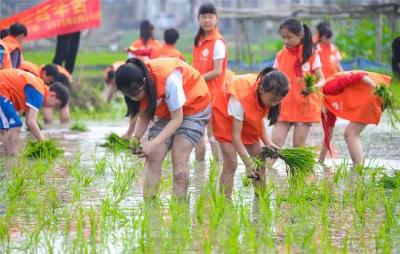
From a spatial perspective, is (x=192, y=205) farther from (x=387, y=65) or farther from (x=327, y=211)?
(x=387, y=65)

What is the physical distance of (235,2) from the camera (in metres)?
30.8

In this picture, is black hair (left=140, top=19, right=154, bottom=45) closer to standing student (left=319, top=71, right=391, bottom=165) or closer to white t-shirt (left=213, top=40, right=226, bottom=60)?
white t-shirt (left=213, top=40, right=226, bottom=60)

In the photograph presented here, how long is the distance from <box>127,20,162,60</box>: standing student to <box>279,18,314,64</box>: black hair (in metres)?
6.39

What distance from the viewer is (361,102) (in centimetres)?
980

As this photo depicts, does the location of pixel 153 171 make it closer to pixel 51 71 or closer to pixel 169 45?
pixel 51 71

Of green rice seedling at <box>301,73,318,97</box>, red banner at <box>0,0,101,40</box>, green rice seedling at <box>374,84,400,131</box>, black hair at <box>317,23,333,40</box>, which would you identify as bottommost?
green rice seedling at <box>374,84,400,131</box>

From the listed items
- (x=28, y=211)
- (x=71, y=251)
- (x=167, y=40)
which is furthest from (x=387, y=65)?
(x=71, y=251)

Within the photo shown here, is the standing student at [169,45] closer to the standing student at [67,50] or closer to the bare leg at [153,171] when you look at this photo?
the standing student at [67,50]

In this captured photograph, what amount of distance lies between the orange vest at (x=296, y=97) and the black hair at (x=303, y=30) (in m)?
0.10

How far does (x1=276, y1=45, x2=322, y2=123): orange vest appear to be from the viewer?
33.7 ft

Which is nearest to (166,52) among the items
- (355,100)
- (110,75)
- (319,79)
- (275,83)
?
(110,75)

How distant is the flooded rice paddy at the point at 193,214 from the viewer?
6.07m

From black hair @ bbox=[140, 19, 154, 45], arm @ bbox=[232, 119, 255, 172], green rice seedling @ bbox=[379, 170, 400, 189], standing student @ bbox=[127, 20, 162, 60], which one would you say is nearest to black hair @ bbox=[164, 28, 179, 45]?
standing student @ bbox=[127, 20, 162, 60]

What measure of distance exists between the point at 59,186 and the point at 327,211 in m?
2.41
